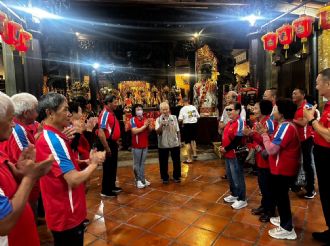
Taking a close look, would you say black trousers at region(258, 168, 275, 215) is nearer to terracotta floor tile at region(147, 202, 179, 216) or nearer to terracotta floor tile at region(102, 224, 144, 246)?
terracotta floor tile at region(147, 202, 179, 216)

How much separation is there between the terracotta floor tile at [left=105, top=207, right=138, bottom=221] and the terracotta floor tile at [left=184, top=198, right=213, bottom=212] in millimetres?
943

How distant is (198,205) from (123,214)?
129cm

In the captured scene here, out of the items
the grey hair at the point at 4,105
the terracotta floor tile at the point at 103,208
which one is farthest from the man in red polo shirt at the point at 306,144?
the grey hair at the point at 4,105

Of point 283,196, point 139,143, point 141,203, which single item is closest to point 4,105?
Result: point 283,196

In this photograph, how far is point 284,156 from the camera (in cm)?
311

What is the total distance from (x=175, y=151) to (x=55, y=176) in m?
3.91

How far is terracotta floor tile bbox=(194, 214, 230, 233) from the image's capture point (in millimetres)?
3553

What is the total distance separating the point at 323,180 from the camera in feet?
9.89

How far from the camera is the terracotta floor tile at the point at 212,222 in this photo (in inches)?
140

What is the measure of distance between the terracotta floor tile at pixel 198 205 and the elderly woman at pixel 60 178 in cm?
255

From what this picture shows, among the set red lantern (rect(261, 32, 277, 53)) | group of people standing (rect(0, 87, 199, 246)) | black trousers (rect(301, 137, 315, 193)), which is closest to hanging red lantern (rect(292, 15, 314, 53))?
red lantern (rect(261, 32, 277, 53))

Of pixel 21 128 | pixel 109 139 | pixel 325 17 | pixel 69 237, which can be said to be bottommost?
pixel 69 237

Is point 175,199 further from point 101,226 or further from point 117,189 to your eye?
point 101,226

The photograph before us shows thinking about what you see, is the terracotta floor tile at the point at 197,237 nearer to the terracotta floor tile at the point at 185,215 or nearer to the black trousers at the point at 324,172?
the terracotta floor tile at the point at 185,215
